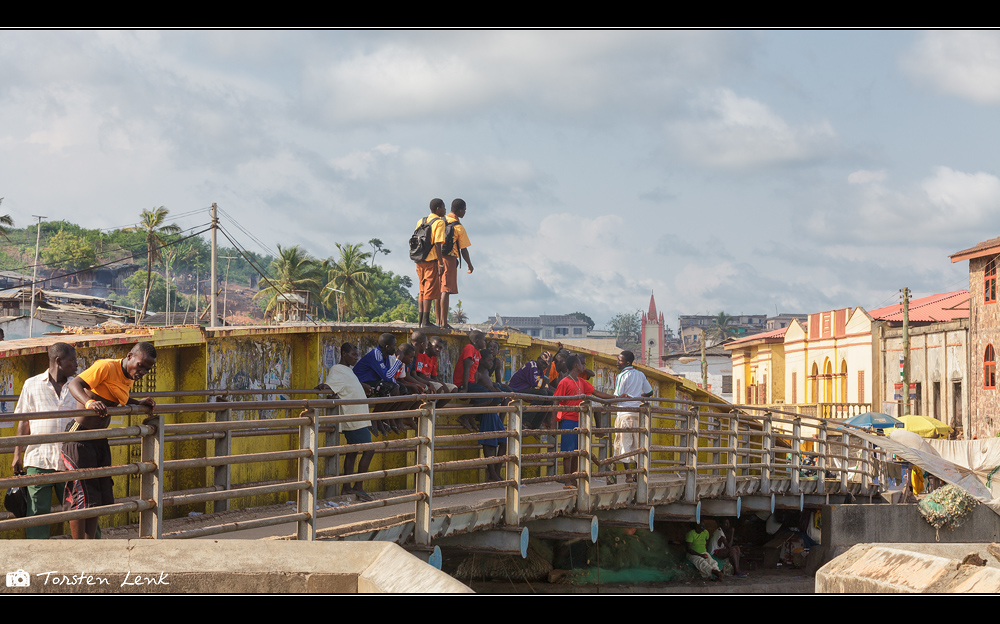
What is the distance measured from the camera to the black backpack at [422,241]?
40.0ft

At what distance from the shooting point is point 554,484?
11.3m

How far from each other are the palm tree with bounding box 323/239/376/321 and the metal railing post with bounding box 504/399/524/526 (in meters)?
61.5

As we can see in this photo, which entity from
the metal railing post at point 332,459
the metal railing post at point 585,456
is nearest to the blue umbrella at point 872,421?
the metal railing post at point 585,456

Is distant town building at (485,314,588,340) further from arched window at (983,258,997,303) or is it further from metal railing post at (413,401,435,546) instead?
metal railing post at (413,401,435,546)

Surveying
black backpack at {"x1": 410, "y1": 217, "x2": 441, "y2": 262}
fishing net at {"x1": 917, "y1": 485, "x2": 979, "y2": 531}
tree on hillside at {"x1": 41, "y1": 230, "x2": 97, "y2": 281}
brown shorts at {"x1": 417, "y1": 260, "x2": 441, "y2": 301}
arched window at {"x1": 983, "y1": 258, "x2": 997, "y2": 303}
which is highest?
tree on hillside at {"x1": 41, "y1": 230, "x2": 97, "y2": 281}

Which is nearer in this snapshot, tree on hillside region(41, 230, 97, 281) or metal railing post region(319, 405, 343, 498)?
metal railing post region(319, 405, 343, 498)

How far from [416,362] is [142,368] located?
5556 mm

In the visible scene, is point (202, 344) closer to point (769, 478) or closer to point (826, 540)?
point (769, 478)

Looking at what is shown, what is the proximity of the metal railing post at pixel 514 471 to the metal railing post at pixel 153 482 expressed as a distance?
11.1 feet

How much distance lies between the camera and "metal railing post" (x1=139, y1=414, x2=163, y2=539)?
5.07 m

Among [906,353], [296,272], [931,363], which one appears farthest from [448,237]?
[296,272]

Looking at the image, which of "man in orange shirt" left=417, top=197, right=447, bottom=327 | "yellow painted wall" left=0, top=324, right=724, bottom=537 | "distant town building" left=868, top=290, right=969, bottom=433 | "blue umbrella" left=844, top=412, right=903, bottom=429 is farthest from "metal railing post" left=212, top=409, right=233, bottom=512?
"distant town building" left=868, top=290, right=969, bottom=433

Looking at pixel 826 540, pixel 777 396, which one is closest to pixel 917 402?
pixel 777 396

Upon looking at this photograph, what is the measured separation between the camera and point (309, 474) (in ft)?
19.2
